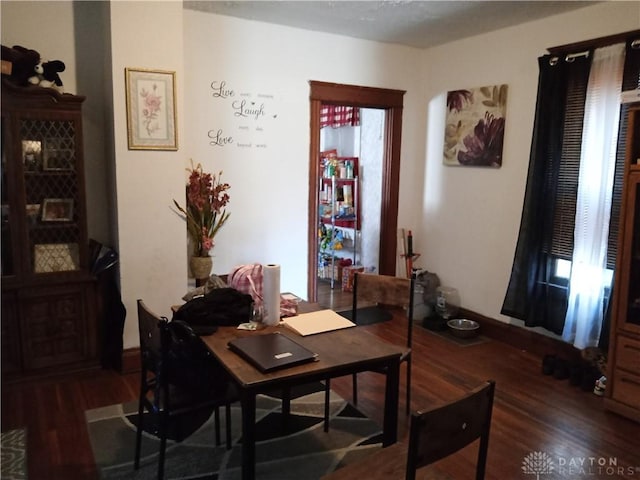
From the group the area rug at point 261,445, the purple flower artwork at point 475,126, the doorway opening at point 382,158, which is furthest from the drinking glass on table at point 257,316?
the purple flower artwork at point 475,126

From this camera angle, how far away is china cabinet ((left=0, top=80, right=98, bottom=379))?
3008 mm

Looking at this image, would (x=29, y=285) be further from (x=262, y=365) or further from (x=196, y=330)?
(x=262, y=365)

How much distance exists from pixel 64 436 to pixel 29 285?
0.98 metres

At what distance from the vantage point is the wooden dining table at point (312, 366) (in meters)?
1.67

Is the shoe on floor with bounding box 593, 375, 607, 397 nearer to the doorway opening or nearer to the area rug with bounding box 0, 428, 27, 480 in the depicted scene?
the doorway opening

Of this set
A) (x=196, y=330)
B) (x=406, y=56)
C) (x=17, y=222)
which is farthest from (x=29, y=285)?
(x=406, y=56)

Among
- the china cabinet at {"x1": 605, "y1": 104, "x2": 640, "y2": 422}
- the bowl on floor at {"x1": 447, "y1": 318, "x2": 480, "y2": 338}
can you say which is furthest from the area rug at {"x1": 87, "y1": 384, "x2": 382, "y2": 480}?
the bowl on floor at {"x1": 447, "y1": 318, "x2": 480, "y2": 338}

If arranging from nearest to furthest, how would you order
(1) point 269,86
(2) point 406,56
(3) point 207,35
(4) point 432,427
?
(4) point 432,427
(3) point 207,35
(1) point 269,86
(2) point 406,56

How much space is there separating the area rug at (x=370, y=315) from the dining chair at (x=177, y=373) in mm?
2483

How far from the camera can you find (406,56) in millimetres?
4645

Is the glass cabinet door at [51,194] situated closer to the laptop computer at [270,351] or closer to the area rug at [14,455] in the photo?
the area rug at [14,455]

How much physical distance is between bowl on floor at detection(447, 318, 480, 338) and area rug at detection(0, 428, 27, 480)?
307 centimetres

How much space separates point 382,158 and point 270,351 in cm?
345

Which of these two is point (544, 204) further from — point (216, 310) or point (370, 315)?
point (216, 310)
